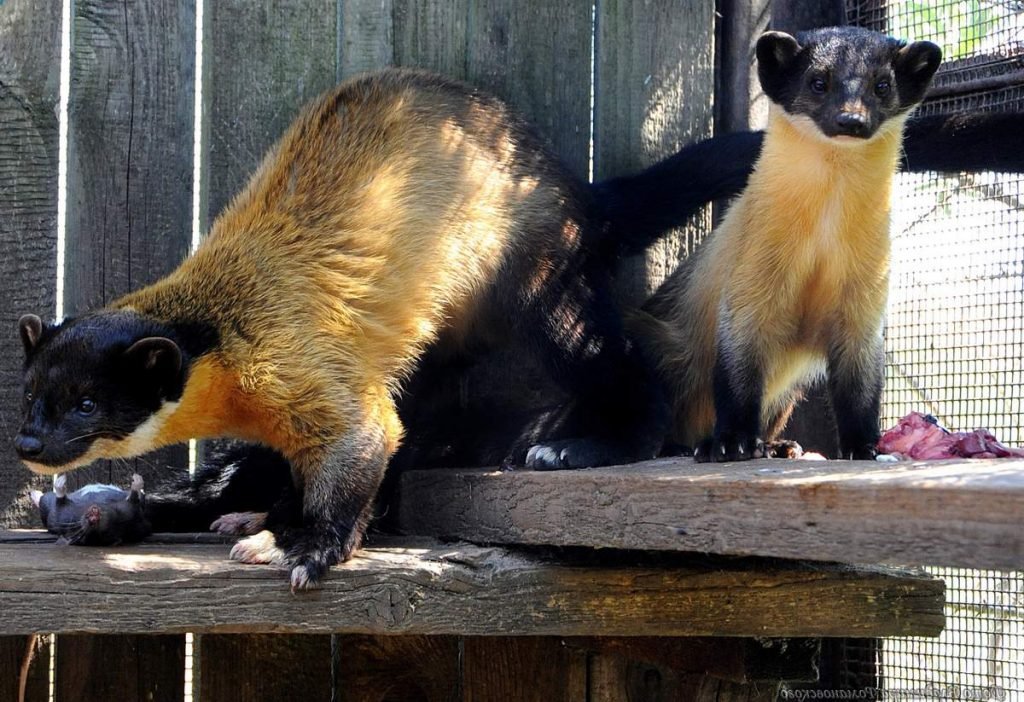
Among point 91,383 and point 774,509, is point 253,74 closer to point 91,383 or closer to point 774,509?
point 91,383

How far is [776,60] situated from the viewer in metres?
4.84

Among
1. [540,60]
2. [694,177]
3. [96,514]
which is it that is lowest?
[96,514]

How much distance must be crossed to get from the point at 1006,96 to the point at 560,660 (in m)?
2.94

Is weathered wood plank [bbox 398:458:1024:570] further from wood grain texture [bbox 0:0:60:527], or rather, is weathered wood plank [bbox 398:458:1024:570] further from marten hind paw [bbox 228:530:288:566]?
wood grain texture [bbox 0:0:60:527]

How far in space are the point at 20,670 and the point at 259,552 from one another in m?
1.31

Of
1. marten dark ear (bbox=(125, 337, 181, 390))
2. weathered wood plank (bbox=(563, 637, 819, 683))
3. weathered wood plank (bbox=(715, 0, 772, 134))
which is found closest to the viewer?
weathered wood plank (bbox=(563, 637, 819, 683))

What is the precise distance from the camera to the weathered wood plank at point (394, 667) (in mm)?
4789

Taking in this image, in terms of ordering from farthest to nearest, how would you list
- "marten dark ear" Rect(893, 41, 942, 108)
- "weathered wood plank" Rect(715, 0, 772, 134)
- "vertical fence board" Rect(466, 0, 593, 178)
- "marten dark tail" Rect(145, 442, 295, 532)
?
"weathered wood plank" Rect(715, 0, 772, 134) < "vertical fence board" Rect(466, 0, 593, 178) < "marten dark tail" Rect(145, 442, 295, 532) < "marten dark ear" Rect(893, 41, 942, 108)

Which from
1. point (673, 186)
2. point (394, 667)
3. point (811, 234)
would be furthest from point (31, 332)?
point (811, 234)

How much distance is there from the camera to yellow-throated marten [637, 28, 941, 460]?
4691 mm

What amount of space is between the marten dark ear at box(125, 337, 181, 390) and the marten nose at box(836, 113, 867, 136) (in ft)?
8.32

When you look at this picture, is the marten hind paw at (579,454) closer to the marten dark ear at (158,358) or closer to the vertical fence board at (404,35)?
the marten dark ear at (158,358)

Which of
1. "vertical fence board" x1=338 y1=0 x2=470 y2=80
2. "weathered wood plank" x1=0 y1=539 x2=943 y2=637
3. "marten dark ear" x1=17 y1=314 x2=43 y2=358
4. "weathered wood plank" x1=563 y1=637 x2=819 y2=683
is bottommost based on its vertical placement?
"weathered wood plank" x1=563 y1=637 x2=819 y2=683

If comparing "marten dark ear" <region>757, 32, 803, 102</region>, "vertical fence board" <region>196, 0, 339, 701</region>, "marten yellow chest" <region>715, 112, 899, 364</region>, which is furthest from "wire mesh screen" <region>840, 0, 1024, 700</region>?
"vertical fence board" <region>196, 0, 339, 701</region>
